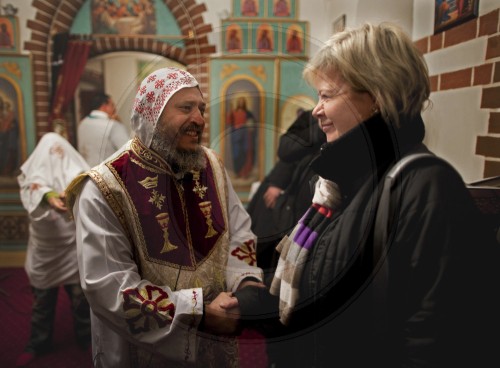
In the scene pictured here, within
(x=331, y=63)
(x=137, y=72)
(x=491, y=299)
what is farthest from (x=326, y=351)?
(x=137, y=72)

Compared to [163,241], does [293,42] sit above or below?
above

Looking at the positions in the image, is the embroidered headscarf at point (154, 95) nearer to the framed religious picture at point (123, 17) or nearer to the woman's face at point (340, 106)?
the woman's face at point (340, 106)

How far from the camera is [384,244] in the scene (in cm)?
69

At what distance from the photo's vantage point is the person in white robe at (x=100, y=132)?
32.4 inches

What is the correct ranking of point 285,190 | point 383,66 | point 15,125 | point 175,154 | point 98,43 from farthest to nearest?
point 15,125, point 98,43, point 285,190, point 175,154, point 383,66

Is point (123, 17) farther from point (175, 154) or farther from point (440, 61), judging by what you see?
point (440, 61)

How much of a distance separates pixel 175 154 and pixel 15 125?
2.81 ft

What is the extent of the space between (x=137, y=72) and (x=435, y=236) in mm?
773

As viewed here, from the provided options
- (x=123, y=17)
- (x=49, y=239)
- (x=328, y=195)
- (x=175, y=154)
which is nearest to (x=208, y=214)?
(x=175, y=154)

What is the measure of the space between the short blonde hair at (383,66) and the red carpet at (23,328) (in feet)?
3.79

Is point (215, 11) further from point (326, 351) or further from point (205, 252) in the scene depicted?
point (326, 351)

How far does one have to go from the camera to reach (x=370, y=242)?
697mm

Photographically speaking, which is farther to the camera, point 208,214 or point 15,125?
point 15,125

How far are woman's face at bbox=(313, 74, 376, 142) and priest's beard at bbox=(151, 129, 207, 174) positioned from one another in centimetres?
28
